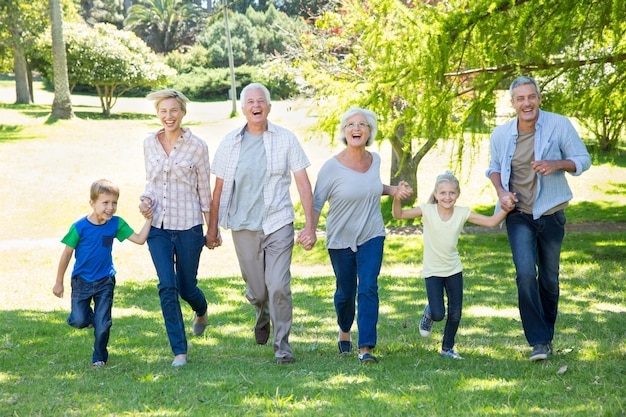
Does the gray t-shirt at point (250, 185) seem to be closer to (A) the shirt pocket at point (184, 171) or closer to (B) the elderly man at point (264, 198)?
(B) the elderly man at point (264, 198)

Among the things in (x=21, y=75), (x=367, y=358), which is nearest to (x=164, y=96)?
(x=367, y=358)

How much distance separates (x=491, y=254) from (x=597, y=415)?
419 inches

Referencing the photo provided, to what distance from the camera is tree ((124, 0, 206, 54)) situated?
188 ft

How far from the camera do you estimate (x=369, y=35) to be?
420 inches

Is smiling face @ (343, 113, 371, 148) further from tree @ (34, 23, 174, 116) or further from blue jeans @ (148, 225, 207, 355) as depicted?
tree @ (34, 23, 174, 116)

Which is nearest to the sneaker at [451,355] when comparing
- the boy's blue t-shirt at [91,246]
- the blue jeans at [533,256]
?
the blue jeans at [533,256]

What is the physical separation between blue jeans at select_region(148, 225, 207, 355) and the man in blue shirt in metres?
2.40

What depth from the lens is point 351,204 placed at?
6.18 m

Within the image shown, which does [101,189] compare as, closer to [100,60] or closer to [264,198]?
[264,198]

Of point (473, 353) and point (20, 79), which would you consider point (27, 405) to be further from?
point (20, 79)

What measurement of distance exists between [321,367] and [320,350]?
0.84m

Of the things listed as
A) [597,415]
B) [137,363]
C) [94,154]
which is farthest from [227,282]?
[94,154]

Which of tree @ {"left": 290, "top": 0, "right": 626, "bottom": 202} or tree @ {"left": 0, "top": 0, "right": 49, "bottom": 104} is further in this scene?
tree @ {"left": 0, "top": 0, "right": 49, "bottom": 104}

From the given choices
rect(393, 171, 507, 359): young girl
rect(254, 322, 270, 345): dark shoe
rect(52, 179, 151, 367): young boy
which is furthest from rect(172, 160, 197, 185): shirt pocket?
rect(393, 171, 507, 359): young girl
